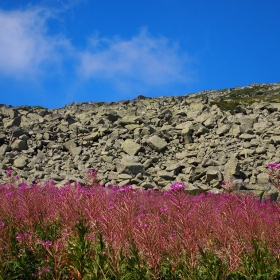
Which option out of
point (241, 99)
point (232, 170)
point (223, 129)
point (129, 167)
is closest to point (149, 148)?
point (129, 167)

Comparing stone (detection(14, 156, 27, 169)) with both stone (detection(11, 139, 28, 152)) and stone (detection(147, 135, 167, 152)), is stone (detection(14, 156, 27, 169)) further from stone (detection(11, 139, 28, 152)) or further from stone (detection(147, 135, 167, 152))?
stone (detection(147, 135, 167, 152))

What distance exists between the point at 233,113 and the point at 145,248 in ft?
91.8

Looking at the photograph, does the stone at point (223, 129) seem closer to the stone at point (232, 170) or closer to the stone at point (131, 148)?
the stone at point (232, 170)

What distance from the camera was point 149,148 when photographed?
2153 centimetres

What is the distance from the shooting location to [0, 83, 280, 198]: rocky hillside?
682 inches

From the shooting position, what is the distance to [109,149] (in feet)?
68.5

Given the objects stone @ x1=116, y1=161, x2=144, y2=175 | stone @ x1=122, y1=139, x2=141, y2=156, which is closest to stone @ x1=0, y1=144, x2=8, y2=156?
stone @ x1=122, y1=139, x2=141, y2=156

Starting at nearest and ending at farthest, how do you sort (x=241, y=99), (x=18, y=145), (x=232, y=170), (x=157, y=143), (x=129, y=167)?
(x=232, y=170) → (x=129, y=167) → (x=18, y=145) → (x=157, y=143) → (x=241, y=99)

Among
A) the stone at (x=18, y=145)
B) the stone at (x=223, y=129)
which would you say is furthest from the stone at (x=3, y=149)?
the stone at (x=223, y=129)

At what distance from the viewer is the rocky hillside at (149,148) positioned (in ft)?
56.9

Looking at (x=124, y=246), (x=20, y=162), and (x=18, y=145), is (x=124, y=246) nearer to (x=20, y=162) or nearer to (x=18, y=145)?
(x=20, y=162)

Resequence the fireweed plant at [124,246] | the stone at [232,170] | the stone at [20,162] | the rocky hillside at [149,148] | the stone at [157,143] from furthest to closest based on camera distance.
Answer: the stone at [157,143], the stone at [20,162], the rocky hillside at [149,148], the stone at [232,170], the fireweed plant at [124,246]

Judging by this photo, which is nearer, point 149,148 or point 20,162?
point 20,162

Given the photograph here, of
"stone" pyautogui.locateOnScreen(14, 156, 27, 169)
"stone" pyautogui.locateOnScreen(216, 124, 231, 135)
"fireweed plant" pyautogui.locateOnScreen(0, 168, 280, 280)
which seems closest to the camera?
"fireweed plant" pyautogui.locateOnScreen(0, 168, 280, 280)
